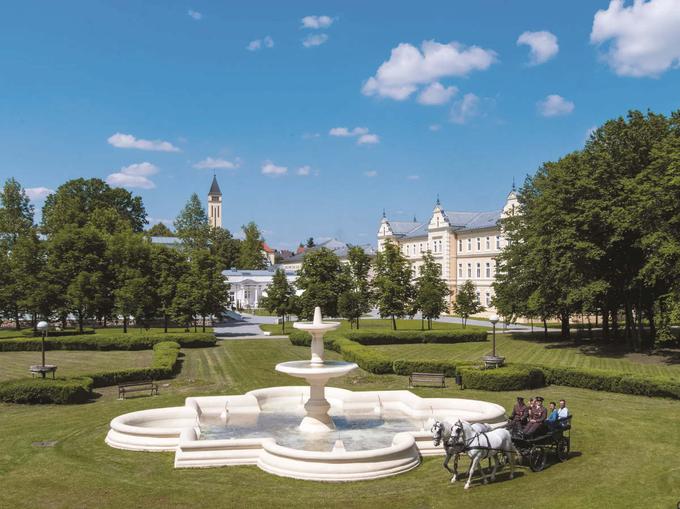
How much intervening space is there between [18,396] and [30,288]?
28.8 m

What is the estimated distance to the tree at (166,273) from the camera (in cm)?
5062

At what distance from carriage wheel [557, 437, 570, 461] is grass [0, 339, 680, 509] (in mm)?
314

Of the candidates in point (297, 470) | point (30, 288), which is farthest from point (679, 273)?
point (30, 288)

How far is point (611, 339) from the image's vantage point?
153 feet

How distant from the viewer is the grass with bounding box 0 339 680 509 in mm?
12188

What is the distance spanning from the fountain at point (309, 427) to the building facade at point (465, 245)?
160 feet

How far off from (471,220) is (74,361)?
56059 millimetres

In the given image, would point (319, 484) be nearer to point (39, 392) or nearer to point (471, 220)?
point (39, 392)

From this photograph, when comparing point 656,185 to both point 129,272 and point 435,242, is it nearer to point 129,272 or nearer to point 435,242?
point 129,272

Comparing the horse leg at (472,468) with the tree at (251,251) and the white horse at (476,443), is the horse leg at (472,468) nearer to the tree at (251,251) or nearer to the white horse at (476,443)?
the white horse at (476,443)

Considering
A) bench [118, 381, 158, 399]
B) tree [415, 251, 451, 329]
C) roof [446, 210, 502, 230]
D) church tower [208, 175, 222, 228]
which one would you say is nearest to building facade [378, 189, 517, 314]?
roof [446, 210, 502, 230]

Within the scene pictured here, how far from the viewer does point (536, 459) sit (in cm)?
1434

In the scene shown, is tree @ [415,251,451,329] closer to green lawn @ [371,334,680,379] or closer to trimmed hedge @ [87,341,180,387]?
green lawn @ [371,334,680,379]

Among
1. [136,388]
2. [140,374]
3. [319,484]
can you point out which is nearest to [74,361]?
[140,374]
